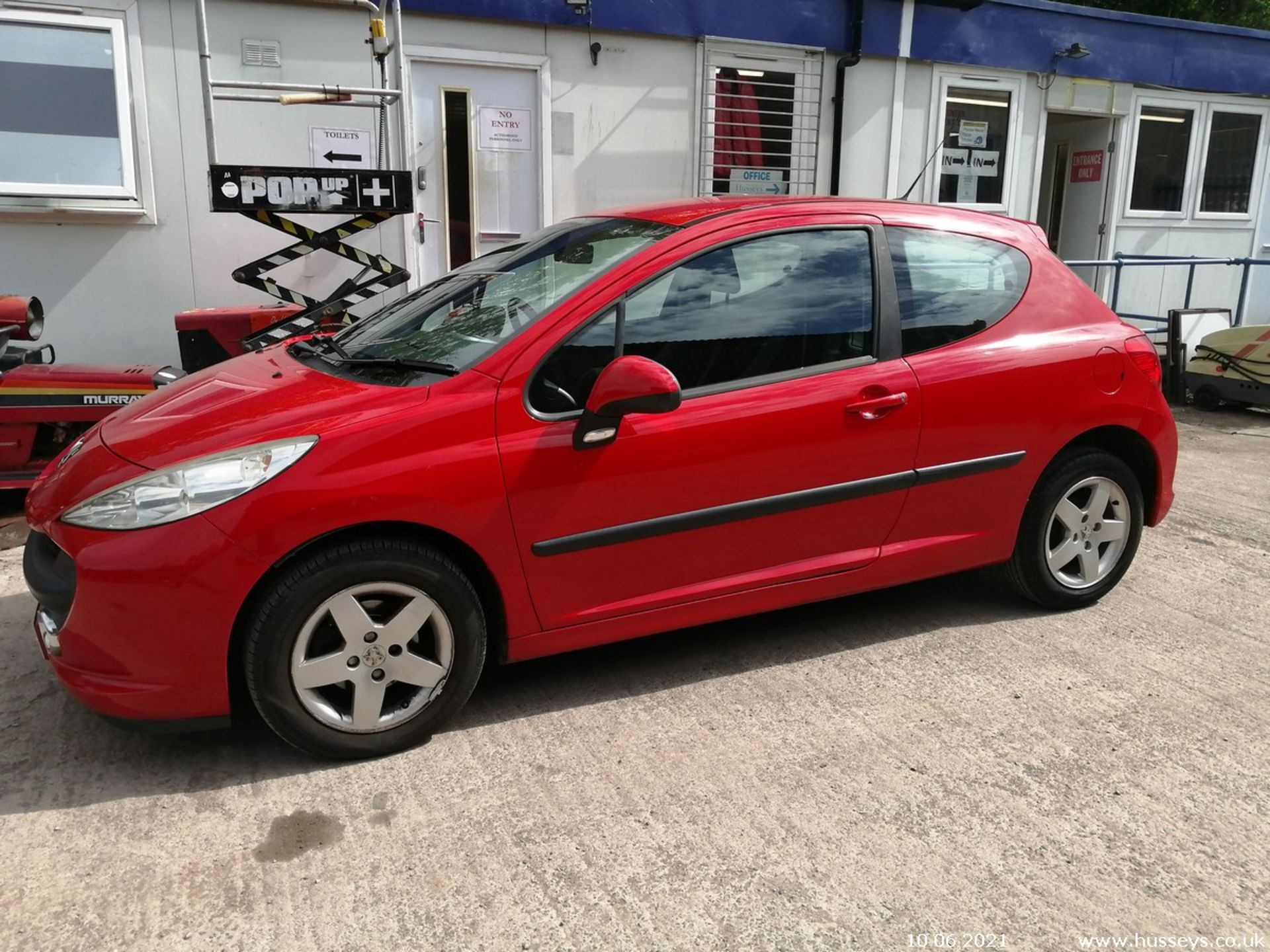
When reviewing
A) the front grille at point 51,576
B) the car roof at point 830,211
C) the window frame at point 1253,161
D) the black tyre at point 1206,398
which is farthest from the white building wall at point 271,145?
the front grille at point 51,576

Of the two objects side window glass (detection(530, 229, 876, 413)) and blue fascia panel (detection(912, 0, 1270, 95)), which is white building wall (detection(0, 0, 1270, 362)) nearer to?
blue fascia panel (detection(912, 0, 1270, 95))

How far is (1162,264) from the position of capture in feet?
34.1

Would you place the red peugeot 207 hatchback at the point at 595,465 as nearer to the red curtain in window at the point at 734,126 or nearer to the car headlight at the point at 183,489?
the car headlight at the point at 183,489

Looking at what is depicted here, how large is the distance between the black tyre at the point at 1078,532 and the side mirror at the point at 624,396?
175 centimetres

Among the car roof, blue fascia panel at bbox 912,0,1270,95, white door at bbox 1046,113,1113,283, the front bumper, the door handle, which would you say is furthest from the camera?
white door at bbox 1046,113,1113,283

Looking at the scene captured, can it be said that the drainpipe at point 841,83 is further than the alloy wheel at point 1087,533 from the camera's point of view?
Yes

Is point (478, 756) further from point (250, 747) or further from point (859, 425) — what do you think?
point (859, 425)

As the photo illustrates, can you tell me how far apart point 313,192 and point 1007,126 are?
705 centimetres

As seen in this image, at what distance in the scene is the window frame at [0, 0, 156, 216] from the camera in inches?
259

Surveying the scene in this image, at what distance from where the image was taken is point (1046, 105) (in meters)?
9.93

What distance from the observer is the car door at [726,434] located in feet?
9.86

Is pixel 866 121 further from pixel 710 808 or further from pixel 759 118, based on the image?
pixel 710 808

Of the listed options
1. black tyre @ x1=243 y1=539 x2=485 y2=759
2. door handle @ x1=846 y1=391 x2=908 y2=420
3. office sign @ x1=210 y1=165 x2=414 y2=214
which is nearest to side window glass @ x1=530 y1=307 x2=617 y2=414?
black tyre @ x1=243 y1=539 x2=485 y2=759

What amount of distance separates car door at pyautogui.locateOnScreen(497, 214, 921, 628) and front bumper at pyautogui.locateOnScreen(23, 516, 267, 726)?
84 cm
